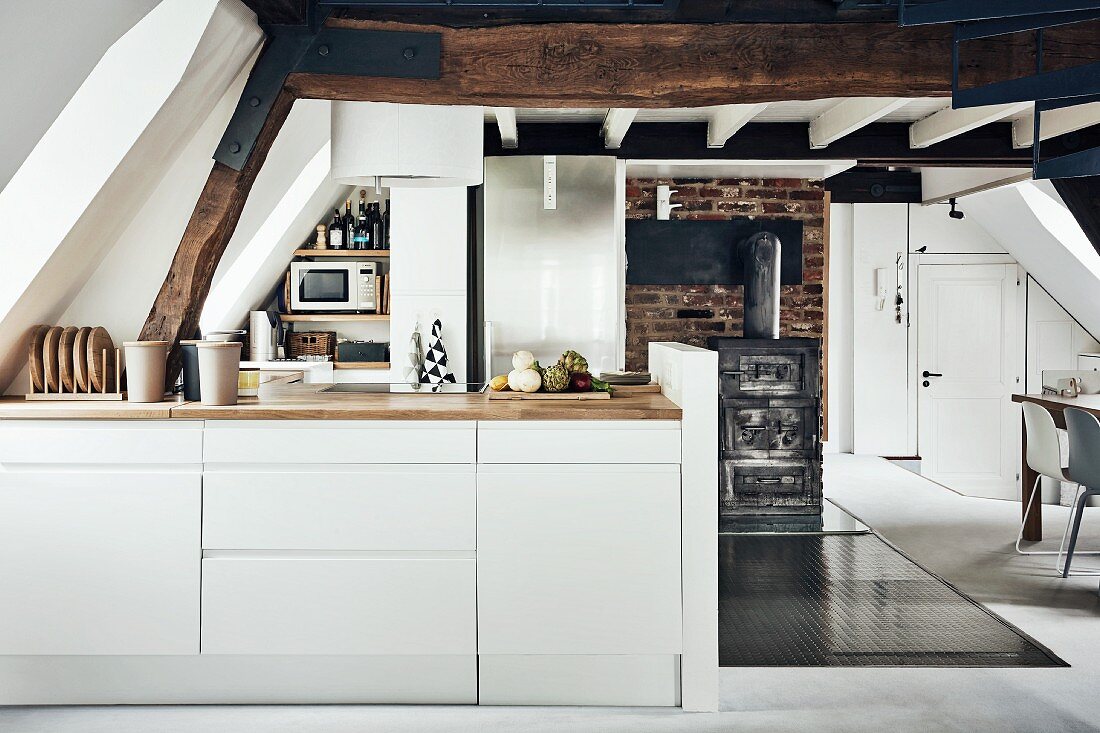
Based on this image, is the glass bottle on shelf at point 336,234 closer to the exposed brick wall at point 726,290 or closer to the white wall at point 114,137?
the exposed brick wall at point 726,290

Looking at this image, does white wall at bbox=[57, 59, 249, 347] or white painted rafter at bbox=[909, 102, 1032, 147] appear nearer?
A: white wall at bbox=[57, 59, 249, 347]

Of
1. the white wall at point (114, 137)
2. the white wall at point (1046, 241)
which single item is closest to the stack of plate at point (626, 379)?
the white wall at point (114, 137)

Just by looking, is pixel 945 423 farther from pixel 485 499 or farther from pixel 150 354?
pixel 150 354

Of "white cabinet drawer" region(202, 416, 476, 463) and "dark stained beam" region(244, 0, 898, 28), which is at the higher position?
"dark stained beam" region(244, 0, 898, 28)

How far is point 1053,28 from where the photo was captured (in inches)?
144

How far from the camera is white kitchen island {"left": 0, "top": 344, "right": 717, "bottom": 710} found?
2982 millimetres

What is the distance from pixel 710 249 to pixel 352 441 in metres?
4.63

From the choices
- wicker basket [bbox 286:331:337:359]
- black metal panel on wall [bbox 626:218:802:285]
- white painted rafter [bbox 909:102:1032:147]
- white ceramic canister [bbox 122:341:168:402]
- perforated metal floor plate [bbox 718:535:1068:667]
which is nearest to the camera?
white ceramic canister [bbox 122:341:168:402]

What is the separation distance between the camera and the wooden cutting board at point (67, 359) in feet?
10.8

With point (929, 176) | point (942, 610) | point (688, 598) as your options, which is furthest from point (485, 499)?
point (929, 176)

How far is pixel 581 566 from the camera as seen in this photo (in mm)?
3000

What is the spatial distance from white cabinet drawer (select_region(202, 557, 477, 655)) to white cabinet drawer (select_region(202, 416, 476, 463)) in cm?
35

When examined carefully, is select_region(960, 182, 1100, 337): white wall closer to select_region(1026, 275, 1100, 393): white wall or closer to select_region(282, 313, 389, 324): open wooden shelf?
select_region(1026, 275, 1100, 393): white wall

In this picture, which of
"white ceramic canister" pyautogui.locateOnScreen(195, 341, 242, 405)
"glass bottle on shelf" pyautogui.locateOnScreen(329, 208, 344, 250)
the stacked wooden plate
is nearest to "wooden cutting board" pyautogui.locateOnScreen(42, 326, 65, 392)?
the stacked wooden plate
